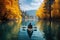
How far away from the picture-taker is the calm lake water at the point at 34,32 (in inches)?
215

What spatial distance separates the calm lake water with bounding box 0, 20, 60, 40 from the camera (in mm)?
5453

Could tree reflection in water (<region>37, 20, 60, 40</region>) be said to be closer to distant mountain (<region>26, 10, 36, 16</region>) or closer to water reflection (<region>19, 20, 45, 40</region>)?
water reflection (<region>19, 20, 45, 40</region>)

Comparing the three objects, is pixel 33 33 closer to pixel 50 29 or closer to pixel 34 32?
pixel 34 32

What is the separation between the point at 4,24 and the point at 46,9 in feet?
3.61

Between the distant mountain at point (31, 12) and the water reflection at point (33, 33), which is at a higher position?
the distant mountain at point (31, 12)

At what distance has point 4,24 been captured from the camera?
222 inches

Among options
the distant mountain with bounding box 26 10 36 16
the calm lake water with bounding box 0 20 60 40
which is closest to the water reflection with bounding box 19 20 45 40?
the calm lake water with bounding box 0 20 60 40

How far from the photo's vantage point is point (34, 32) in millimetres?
5547

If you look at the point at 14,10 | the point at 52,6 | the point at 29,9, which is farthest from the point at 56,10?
the point at 14,10

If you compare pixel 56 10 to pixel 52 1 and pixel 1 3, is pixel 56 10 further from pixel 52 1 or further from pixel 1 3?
pixel 1 3

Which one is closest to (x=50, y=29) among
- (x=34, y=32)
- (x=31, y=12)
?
(x=34, y=32)

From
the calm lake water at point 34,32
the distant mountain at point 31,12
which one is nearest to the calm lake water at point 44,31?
the calm lake water at point 34,32

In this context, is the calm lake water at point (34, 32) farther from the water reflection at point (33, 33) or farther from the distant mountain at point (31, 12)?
the distant mountain at point (31, 12)

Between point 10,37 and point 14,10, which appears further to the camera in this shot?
point 14,10
